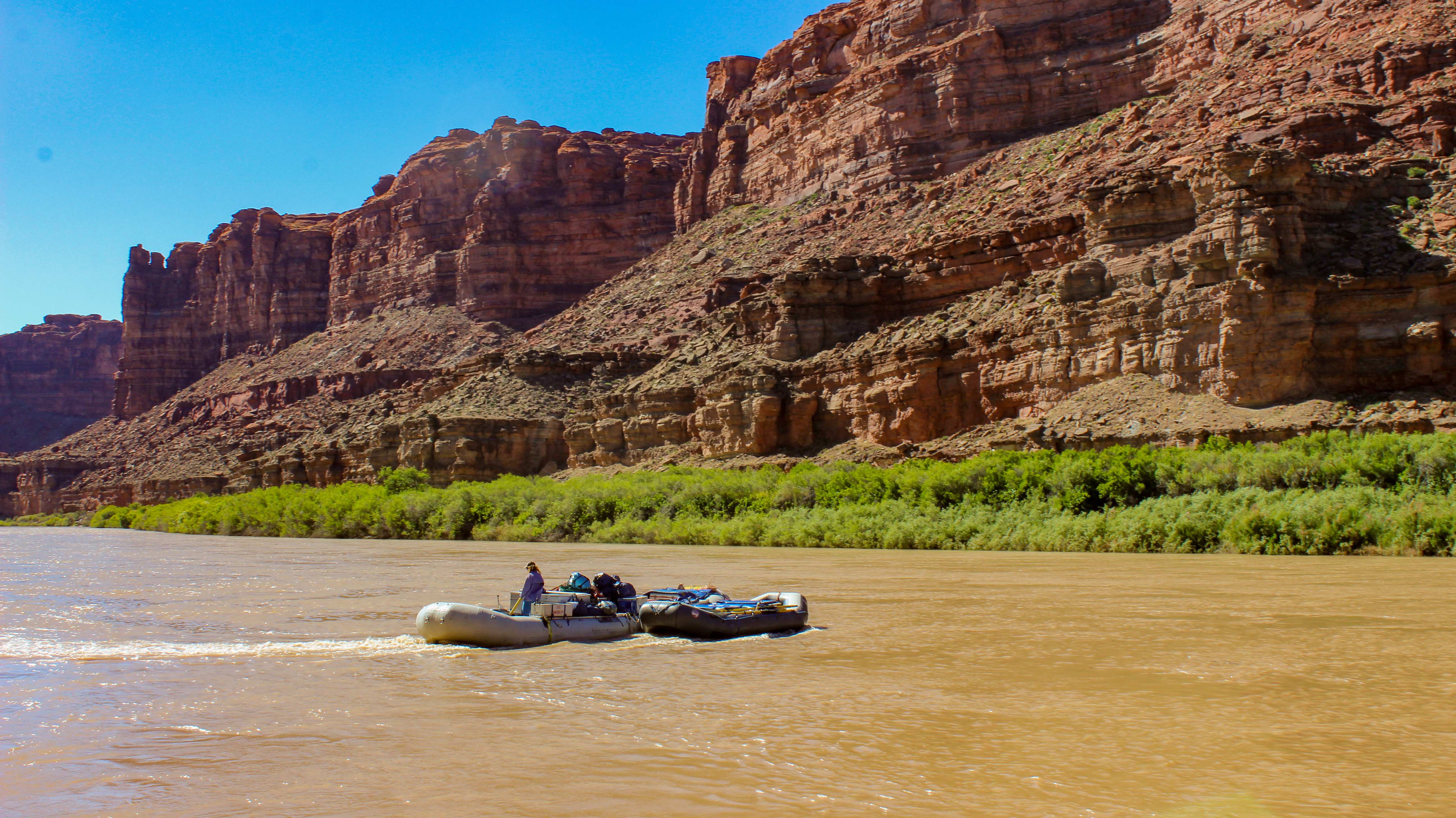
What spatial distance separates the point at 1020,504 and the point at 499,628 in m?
24.6

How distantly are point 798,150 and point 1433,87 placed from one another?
53291 millimetres

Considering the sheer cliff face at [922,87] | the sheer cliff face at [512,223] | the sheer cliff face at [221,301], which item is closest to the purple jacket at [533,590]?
the sheer cliff face at [922,87]

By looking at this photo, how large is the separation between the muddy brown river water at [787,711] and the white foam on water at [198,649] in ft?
0.24

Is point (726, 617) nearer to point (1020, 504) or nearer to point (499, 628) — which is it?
point (499, 628)

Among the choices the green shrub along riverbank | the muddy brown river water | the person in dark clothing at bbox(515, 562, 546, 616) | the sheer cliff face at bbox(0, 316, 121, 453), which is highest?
the sheer cliff face at bbox(0, 316, 121, 453)

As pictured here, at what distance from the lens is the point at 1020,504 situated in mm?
35219

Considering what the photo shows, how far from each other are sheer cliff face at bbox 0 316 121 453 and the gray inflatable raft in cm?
19379

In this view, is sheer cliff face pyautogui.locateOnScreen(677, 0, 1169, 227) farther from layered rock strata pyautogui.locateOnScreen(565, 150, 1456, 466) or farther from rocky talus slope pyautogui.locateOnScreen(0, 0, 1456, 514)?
layered rock strata pyautogui.locateOnScreen(565, 150, 1456, 466)

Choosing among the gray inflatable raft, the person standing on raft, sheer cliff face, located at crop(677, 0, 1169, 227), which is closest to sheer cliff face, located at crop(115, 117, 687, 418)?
sheer cliff face, located at crop(677, 0, 1169, 227)

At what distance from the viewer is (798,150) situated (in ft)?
303

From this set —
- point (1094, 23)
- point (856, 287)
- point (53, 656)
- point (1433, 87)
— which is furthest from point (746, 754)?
point (1094, 23)

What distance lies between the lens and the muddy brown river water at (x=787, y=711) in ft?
23.3

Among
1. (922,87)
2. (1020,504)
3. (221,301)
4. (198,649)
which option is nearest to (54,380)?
(221,301)

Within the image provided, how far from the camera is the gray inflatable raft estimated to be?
1384 centimetres
